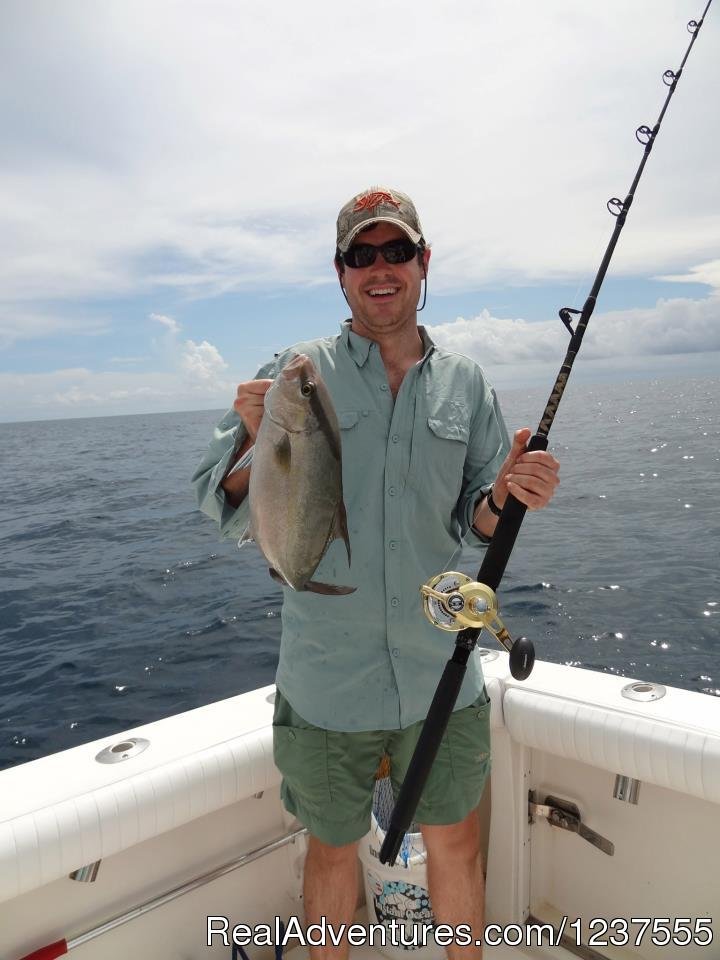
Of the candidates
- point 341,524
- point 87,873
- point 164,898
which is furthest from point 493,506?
point 164,898

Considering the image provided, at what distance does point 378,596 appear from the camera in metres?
2.56

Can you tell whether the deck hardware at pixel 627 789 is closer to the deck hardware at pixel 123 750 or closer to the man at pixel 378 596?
the man at pixel 378 596

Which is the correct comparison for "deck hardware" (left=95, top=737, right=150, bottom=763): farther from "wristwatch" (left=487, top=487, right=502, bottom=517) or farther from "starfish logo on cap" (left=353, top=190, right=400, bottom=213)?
"starfish logo on cap" (left=353, top=190, right=400, bottom=213)

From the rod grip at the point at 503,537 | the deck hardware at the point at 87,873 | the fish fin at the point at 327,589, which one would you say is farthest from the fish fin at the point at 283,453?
the deck hardware at the point at 87,873

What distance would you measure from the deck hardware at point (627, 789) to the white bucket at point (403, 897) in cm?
90

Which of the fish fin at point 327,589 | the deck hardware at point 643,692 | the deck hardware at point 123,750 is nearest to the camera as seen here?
the fish fin at point 327,589

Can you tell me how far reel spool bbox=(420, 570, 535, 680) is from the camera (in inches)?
93.7

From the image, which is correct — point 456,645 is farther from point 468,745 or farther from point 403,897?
point 403,897

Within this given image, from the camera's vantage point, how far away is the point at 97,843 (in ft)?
8.20

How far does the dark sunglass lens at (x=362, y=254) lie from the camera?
2580 mm

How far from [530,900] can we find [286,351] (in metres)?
2.92

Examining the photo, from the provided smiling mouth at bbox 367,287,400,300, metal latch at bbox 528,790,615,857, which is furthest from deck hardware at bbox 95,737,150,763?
smiling mouth at bbox 367,287,400,300

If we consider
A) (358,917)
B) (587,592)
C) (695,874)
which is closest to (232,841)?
(358,917)

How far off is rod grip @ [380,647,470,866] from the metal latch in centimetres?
133
